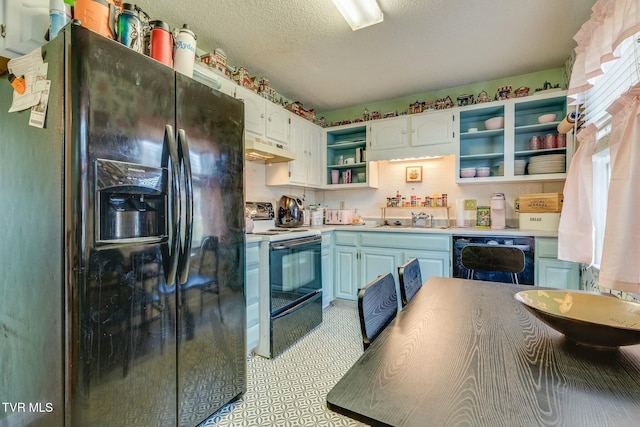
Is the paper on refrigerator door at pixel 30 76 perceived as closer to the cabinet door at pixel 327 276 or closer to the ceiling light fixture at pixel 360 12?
the ceiling light fixture at pixel 360 12

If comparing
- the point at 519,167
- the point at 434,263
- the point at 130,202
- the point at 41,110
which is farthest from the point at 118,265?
the point at 519,167

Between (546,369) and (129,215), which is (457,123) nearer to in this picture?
(546,369)

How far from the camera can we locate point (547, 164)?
265 centimetres

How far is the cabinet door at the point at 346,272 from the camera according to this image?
311cm

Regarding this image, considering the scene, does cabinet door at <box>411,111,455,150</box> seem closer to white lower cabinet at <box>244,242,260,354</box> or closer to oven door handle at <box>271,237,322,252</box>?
oven door handle at <box>271,237,322,252</box>

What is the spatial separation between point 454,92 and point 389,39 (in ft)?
4.37

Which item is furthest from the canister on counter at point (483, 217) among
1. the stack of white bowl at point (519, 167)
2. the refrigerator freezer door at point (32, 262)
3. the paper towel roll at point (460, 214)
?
the refrigerator freezer door at point (32, 262)

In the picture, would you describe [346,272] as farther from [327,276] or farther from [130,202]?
→ [130,202]

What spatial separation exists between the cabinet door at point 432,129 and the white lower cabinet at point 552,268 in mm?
1201

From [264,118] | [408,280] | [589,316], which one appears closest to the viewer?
[589,316]

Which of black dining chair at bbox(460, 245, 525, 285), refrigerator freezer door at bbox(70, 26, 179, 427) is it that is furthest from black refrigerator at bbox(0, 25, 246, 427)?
black dining chair at bbox(460, 245, 525, 285)

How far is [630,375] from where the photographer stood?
25.2 inches

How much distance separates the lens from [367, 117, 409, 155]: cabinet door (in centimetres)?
321

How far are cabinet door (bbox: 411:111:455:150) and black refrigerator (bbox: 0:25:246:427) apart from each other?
7.63ft
